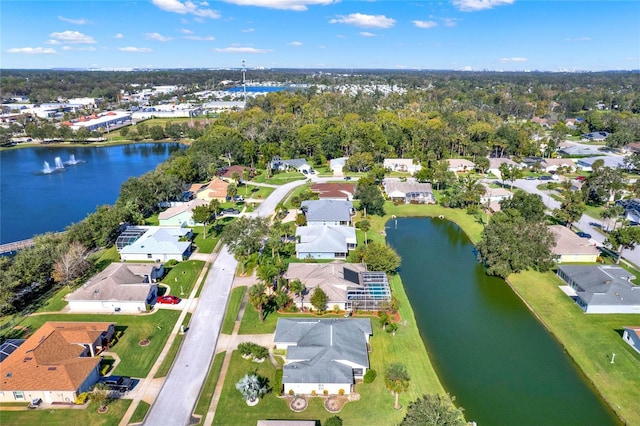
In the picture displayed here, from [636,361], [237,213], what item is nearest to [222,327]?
[237,213]

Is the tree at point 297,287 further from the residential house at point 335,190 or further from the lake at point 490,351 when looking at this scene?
the residential house at point 335,190

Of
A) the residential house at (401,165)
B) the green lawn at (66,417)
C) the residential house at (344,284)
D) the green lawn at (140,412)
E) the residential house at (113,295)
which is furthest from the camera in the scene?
the residential house at (401,165)

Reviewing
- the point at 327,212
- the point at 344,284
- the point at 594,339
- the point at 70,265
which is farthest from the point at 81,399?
the point at 594,339

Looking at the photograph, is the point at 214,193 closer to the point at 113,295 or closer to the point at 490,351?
the point at 113,295

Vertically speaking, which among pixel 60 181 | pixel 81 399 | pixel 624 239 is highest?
pixel 624 239

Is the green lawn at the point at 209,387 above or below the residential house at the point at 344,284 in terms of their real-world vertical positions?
below

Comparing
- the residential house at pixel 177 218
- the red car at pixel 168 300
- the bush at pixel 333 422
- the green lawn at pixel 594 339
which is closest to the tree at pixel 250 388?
the bush at pixel 333 422
